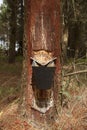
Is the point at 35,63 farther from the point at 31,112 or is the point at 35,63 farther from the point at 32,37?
the point at 31,112

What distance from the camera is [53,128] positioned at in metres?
5.52

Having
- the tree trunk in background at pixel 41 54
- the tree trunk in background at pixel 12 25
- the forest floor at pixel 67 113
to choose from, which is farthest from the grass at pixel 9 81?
the tree trunk in background at pixel 41 54

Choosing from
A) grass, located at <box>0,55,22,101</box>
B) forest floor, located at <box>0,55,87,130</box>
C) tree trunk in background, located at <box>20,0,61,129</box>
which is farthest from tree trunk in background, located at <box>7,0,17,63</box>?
tree trunk in background, located at <box>20,0,61,129</box>

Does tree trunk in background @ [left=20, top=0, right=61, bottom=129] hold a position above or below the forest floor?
above

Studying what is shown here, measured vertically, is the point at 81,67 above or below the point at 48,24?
below

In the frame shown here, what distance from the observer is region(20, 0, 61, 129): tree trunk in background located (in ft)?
17.8

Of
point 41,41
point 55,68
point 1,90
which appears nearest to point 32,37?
point 41,41

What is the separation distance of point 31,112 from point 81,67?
2.02 m

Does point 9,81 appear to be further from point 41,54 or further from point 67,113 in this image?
point 41,54

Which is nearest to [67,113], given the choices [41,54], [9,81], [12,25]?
[41,54]

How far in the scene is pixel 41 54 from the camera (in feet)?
18.0

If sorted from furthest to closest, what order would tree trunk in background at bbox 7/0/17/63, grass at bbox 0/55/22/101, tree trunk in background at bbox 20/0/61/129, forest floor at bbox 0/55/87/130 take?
tree trunk in background at bbox 7/0/17/63 < grass at bbox 0/55/22/101 < forest floor at bbox 0/55/87/130 < tree trunk in background at bbox 20/0/61/129

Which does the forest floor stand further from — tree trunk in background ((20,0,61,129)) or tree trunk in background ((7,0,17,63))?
tree trunk in background ((7,0,17,63))

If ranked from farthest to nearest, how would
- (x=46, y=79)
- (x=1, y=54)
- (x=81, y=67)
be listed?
(x=1, y=54)
(x=81, y=67)
(x=46, y=79)
